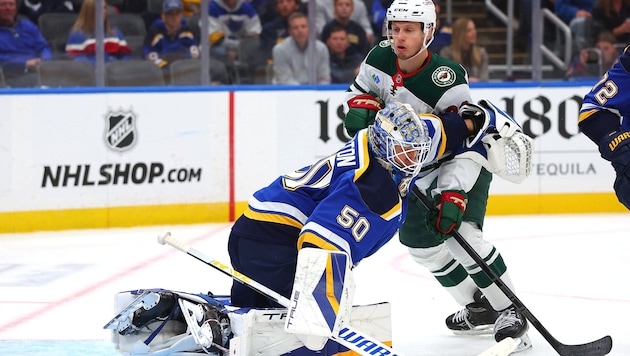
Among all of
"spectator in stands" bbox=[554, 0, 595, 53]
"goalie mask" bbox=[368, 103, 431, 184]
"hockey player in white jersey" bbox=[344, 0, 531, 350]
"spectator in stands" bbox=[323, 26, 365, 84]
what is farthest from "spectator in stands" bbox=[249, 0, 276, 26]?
"goalie mask" bbox=[368, 103, 431, 184]

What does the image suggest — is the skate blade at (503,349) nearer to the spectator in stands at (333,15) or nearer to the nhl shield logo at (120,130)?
the nhl shield logo at (120,130)

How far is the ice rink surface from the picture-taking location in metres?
3.73

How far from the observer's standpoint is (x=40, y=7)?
6160 mm

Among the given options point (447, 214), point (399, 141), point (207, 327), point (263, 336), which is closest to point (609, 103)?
point (447, 214)

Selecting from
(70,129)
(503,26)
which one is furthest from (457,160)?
(503,26)

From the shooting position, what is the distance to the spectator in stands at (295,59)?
675 centimetres

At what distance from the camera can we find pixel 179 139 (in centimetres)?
646

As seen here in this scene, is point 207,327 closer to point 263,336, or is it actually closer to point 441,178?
point 263,336

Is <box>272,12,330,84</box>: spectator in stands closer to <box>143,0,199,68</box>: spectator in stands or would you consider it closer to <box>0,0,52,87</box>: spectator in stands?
<box>143,0,199,68</box>: spectator in stands

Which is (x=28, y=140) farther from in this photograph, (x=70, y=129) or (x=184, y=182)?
(x=184, y=182)

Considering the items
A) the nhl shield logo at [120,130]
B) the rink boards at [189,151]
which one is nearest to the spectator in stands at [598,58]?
the rink boards at [189,151]

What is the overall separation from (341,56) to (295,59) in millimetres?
305

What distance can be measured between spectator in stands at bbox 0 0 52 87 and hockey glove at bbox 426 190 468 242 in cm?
343

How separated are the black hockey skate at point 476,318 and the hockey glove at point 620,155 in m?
0.61
